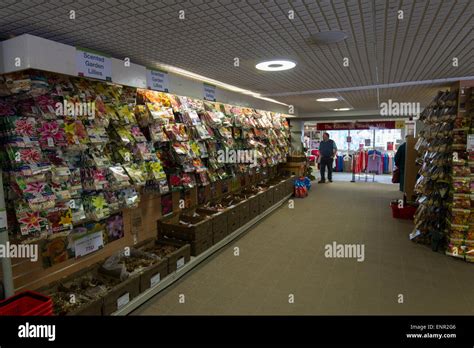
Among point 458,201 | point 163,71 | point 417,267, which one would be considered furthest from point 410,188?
point 163,71

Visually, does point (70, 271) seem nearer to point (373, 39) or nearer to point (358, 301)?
point (358, 301)

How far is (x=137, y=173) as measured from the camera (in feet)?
10.7

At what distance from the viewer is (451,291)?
10.6 ft

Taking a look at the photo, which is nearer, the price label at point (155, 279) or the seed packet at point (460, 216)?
the price label at point (155, 279)

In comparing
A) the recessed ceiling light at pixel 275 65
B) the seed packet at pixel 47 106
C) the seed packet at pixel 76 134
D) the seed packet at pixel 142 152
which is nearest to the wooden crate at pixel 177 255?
the seed packet at pixel 142 152

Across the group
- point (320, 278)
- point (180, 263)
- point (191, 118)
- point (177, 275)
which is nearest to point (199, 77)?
point (191, 118)

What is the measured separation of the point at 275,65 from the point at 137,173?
6.78 ft

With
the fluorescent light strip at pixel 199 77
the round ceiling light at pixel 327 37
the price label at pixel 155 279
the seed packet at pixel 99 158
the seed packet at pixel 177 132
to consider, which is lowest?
the price label at pixel 155 279

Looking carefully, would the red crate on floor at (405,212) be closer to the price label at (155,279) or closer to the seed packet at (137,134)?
the price label at (155,279)

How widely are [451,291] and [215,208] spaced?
Result: 339 cm

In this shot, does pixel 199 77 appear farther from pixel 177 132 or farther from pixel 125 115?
pixel 125 115

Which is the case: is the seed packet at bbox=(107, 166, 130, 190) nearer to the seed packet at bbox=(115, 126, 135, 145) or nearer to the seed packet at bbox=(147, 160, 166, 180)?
the seed packet at bbox=(115, 126, 135, 145)

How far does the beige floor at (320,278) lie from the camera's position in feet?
9.75

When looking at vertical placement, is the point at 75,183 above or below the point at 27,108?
below
